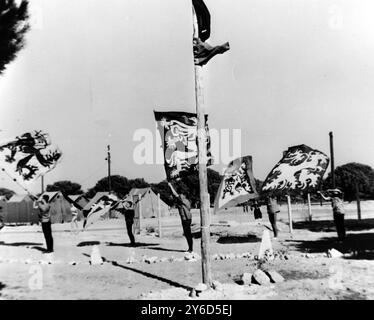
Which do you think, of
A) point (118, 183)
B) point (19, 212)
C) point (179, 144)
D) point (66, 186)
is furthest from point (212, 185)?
point (179, 144)

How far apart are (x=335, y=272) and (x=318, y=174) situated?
15.8 ft

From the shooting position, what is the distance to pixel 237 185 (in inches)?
548

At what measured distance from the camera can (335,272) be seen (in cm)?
832

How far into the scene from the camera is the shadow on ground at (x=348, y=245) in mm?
10405

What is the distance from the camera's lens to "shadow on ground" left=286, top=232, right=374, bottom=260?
10.4 meters

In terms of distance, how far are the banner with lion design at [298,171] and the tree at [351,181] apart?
48.9m

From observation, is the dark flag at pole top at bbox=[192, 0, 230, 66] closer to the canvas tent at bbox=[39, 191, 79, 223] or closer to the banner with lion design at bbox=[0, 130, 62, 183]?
the banner with lion design at bbox=[0, 130, 62, 183]

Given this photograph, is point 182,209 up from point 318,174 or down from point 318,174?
down

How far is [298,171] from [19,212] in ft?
110

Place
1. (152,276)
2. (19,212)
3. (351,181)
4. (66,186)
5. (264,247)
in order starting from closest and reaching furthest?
(152,276) < (264,247) < (19,212) < (351,181) < (66,186)

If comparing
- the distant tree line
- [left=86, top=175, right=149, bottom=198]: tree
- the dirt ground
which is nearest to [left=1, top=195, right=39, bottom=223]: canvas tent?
the distant tree line

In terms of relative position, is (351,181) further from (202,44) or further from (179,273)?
(202,44)
